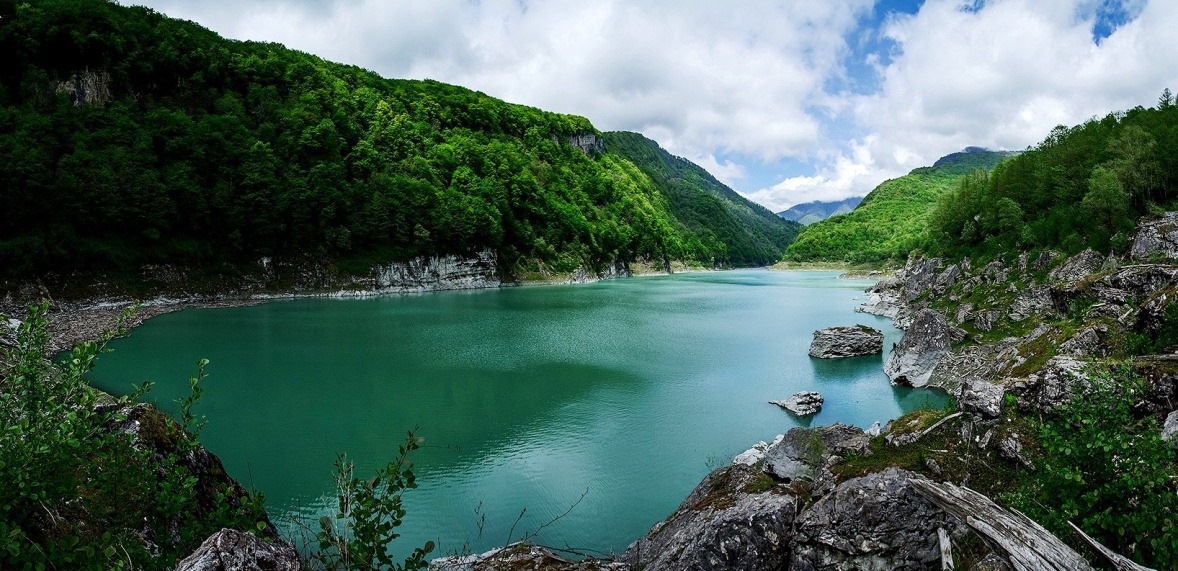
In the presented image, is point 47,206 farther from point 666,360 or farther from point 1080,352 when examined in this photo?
point 1080,352

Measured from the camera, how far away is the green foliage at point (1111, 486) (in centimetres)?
468

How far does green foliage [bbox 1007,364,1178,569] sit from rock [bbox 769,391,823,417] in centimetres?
1682

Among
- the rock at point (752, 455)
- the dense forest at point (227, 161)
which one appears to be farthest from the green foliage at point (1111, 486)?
the dense forest at point (227, 161)

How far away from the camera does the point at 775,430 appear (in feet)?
65.4

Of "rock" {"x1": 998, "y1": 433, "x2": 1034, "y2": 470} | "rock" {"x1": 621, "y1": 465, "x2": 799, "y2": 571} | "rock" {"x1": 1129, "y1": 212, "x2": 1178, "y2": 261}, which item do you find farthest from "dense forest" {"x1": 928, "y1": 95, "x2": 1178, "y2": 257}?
"rock" {"x1": 621, "y1": 465, "x2": 799, "y2": 571}

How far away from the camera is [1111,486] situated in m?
4.96

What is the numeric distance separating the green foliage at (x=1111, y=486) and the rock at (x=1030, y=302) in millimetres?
22650

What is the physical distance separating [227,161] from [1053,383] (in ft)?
272

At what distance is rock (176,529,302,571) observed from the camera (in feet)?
14.4

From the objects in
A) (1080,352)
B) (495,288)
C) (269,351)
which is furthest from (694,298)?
(1080,352)

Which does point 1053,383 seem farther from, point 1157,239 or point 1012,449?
point 1157,239

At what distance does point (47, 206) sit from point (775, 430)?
66.0 meters

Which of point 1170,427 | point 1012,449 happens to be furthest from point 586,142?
point 1170,427

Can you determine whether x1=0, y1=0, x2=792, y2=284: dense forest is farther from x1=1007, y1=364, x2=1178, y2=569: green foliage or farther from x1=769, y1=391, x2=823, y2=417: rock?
x1=1007, y1=364, x2=1178, y2=569: green foliage
